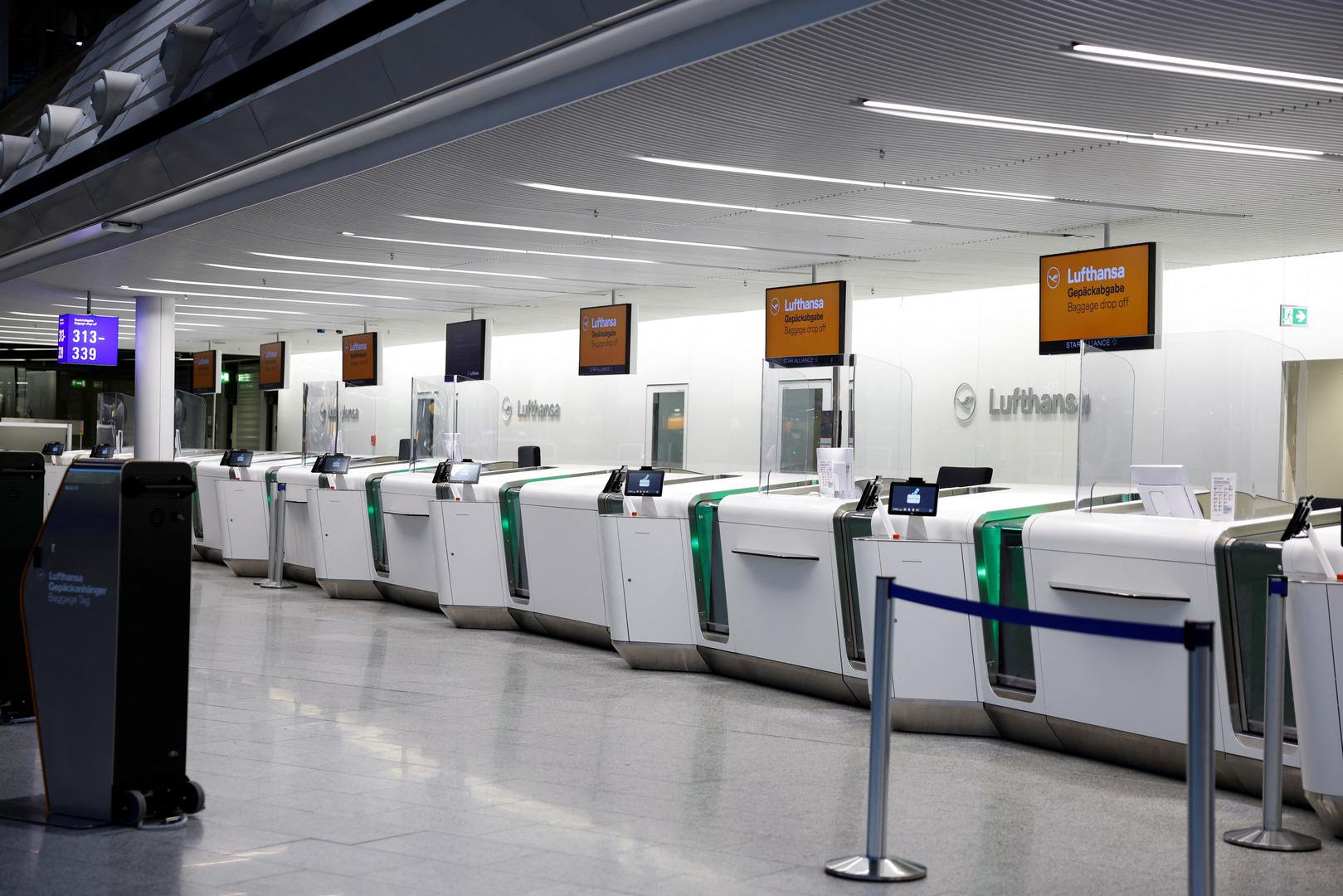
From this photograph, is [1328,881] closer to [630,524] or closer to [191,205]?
[630,524]

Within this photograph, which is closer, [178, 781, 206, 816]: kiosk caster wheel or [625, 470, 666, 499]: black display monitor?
[178, 781, 206, 816]: kiosk caster wheel

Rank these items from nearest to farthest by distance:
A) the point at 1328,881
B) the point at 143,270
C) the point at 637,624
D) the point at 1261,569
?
the point at 1328,881, the point at 1261,569, the point at 637,624, the point at 143,270

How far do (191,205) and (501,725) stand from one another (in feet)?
20.8

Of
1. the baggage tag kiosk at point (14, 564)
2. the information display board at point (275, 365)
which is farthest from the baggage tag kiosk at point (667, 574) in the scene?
the information display board at point (275, 365)

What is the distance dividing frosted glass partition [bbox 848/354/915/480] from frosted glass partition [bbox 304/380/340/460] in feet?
20.8

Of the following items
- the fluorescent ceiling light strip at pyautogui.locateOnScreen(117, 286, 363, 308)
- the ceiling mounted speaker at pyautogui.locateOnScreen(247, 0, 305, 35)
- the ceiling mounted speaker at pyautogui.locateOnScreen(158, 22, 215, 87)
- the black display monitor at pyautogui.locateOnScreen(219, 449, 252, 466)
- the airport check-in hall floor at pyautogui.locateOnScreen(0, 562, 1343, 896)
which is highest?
the ceiling mounted speaker at pyautogui.locateOnScreen(158, 22, 215, 87)

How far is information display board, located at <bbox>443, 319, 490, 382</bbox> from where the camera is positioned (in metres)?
15.9

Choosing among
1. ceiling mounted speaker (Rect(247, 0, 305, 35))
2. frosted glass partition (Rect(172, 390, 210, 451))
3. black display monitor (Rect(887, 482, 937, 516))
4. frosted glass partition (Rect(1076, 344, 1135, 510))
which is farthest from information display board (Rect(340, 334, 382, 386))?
frosted glass partition (Rect(1076, 344, 1135, 510))

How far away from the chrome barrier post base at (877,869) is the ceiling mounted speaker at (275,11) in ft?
22.7

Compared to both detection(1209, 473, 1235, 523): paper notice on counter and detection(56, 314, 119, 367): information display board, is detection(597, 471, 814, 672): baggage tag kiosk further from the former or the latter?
detection(56, 314, 119, 367): information display board

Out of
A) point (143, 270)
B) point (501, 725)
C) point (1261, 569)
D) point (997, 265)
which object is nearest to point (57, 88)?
point (143, 270)

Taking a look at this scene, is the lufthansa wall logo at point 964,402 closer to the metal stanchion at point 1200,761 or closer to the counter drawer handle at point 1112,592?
the counter drawer handle at point 1112,592

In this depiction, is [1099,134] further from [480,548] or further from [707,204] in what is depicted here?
[480,548]

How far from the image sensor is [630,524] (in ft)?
24.4
